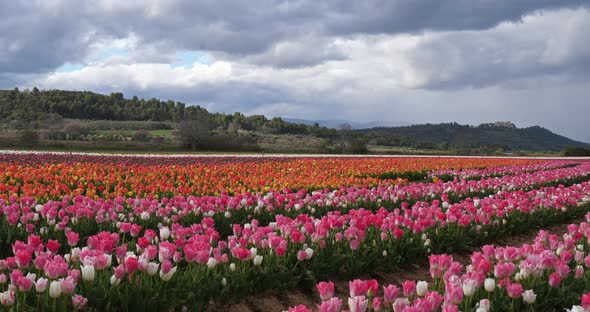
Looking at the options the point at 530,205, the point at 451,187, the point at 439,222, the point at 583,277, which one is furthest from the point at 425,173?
the point at 583,277

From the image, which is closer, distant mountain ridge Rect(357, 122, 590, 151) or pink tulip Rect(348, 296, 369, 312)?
pink tulip Rect(348, 296, 369, 312)

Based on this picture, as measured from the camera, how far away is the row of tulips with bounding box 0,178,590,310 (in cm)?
369

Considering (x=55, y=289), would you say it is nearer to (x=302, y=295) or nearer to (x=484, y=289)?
(x=302, y=295)

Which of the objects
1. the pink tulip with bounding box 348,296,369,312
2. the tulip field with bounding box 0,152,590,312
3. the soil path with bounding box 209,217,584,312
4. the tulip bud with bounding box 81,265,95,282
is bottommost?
the soil path with bounding box 209,217,584,312

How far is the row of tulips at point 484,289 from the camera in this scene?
302cm

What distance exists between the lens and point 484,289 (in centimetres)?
402

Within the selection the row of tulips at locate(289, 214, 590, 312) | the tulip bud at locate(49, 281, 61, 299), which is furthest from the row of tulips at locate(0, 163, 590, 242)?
the row of tulips at locate(289, 214, 590, 312)

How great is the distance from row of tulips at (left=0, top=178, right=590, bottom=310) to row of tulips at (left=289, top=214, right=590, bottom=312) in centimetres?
86

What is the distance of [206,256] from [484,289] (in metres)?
2.29

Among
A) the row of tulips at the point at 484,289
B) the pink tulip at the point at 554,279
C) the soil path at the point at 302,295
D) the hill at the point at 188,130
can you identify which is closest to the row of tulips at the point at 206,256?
the soil path at the point at 302,295

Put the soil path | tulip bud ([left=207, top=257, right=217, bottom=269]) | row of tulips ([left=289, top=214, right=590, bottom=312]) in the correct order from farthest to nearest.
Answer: the soil path < tulip bud ([left=207, top=257, right=217, bottom=269]) < row of tulips ([left=289, top=214, right=590, bottom=312])

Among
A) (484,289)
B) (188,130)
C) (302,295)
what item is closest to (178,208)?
(302,295)

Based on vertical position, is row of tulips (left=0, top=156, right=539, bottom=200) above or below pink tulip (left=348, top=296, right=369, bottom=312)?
below

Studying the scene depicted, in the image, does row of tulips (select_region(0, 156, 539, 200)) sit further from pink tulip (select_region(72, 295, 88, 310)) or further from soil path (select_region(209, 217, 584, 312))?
pink tulip (select_region(72, 295, 88, 310))
